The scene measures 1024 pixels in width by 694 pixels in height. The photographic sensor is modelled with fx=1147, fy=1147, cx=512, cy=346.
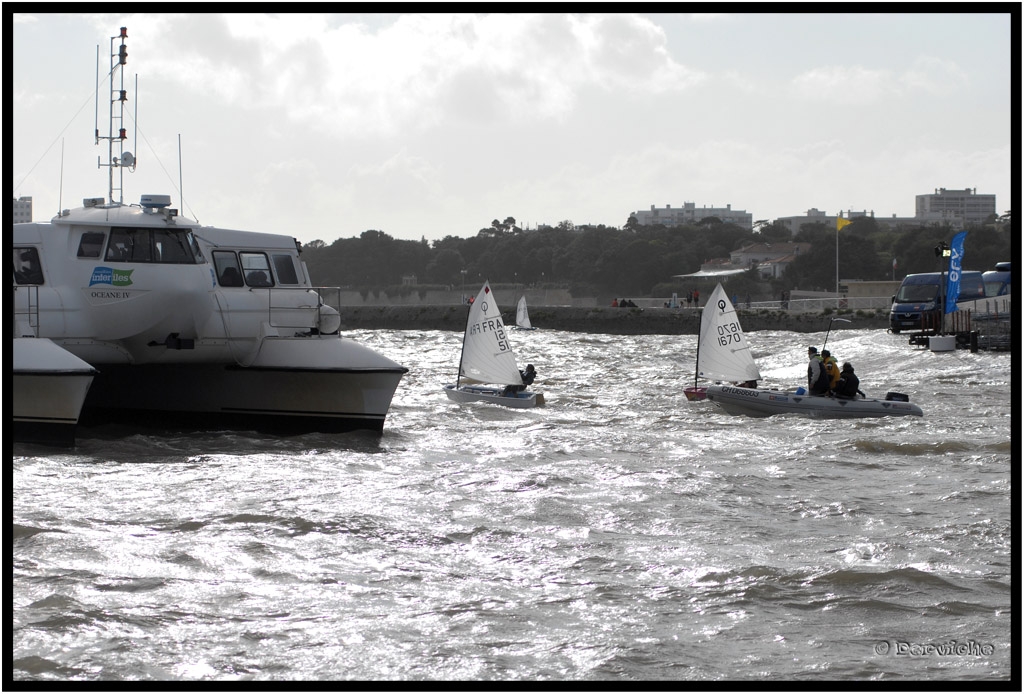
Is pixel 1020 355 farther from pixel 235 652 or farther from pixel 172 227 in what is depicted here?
pixel 172 227

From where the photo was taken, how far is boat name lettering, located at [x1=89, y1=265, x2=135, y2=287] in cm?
1670

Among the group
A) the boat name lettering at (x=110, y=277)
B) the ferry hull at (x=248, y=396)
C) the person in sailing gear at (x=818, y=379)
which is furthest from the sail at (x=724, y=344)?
the boat name lettering at (x=110, y=277)

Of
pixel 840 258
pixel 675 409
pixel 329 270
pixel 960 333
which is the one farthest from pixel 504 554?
pixel 329 270

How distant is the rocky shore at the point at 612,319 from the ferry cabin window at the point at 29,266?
4579cm

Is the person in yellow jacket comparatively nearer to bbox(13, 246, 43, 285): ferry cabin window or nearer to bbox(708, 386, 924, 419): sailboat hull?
bbox(708, 386, 924, 419): sailboat hull

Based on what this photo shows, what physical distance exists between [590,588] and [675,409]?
17052mm

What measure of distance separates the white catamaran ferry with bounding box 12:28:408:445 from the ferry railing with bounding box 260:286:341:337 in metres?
0.02

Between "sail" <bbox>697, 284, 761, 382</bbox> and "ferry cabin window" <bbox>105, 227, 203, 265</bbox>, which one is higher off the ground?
"ferry cabin window" <bbox>105, 227, 203, 265</bbox>

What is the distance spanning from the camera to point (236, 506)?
1144cm

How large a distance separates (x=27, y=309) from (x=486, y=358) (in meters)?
12.7

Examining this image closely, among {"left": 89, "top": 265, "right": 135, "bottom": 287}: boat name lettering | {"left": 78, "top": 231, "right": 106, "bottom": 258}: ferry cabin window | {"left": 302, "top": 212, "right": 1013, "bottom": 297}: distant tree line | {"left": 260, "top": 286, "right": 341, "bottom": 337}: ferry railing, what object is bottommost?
{"left": 260, "top": 286, "right": 341, "bottom": 337}: ferry railing

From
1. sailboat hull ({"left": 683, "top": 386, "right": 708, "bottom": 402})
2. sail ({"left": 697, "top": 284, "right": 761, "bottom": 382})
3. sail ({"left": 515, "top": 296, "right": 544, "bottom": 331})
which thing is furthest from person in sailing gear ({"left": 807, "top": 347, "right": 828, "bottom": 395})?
sail ({"left": 515, "top": 296, "right": 544, "bottom": 331})

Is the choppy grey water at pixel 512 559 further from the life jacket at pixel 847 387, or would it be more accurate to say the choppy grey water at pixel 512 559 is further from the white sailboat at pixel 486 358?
the white sailboat at pixel 486 358

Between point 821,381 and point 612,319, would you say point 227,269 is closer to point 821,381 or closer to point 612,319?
point 821,381
